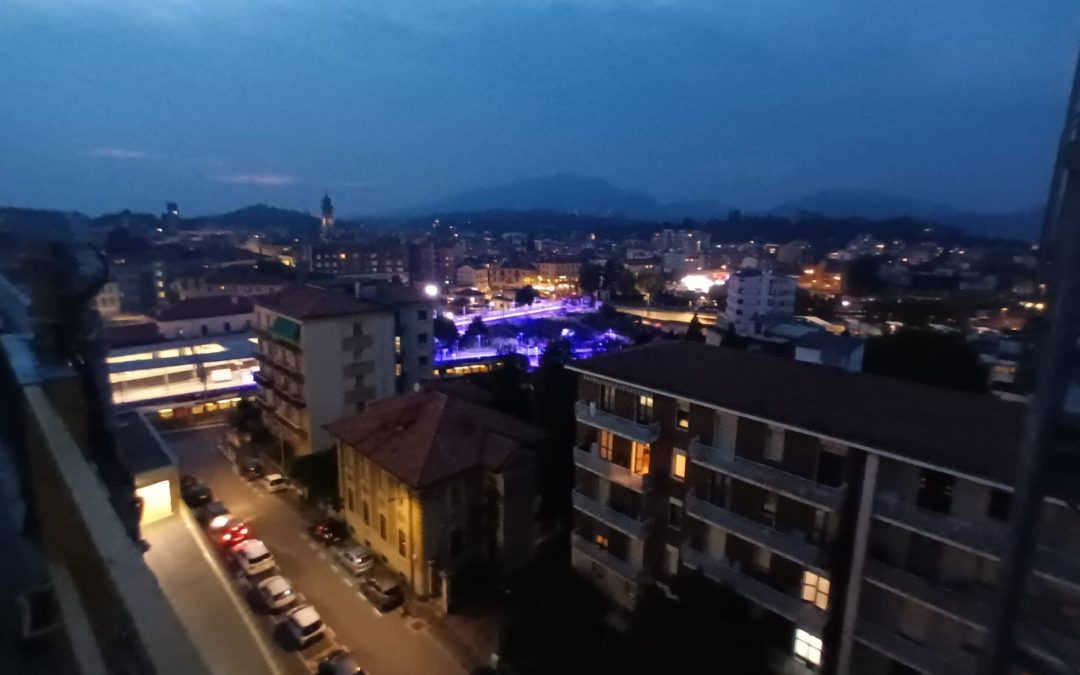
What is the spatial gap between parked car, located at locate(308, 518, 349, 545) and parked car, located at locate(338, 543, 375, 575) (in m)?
0.46

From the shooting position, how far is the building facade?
40.0 ft

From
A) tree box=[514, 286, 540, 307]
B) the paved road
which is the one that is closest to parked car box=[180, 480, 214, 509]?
the paved road

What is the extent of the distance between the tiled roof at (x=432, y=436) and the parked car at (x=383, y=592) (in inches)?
61.2

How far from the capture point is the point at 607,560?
796 cm

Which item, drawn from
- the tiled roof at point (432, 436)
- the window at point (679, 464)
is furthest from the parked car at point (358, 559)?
the window at point (679, 464)

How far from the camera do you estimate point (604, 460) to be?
7840 mm

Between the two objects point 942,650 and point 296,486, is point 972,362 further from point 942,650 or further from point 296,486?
point 296,486

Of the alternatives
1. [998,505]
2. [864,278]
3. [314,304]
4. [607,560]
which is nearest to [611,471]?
[607,560]

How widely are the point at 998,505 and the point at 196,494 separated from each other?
11329mm

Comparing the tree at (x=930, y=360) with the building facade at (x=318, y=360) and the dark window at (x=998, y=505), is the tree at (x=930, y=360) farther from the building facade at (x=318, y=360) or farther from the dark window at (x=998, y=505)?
the building facade at (x=318, y=360)

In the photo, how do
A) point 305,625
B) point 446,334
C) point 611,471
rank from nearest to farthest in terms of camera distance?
point 305,625 → point 611,471 → point 446,334

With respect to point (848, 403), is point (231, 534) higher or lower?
lower

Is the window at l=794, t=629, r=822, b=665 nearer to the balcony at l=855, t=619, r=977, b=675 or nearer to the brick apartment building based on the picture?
the brick apartment building

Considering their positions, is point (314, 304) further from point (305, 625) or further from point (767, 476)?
point (767, 476)
